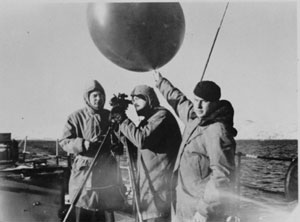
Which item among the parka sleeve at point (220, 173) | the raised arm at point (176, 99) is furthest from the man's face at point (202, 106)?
the raised arm at point (176, 99)

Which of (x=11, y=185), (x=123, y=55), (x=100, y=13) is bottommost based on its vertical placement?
(x=11, y=185)

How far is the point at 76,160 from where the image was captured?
2.78 m

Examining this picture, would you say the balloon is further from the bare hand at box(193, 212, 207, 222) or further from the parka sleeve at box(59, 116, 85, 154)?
the bare hand at box(193, 212, 207, 222)

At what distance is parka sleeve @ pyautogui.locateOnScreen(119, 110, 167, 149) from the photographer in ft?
7.98

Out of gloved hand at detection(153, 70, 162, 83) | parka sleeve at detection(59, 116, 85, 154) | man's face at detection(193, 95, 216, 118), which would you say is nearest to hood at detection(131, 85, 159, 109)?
gloved hand at detection(153, 70, 162, 83)

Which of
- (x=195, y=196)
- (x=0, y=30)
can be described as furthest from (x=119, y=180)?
(x=0, y=30)

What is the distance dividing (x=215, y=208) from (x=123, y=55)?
1.41 meters

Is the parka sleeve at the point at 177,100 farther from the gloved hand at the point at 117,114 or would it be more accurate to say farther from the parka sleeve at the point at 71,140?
the parka sleeve at the point at 71,140

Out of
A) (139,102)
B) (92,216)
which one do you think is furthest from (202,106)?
(92,216)

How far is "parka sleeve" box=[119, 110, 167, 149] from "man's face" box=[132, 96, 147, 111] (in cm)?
14

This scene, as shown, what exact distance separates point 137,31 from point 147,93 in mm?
502

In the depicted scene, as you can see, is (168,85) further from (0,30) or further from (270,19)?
(0,30)

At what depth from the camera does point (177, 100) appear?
8.68 ft

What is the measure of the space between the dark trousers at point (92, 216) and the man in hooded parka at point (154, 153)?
396mm
